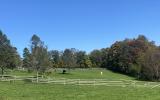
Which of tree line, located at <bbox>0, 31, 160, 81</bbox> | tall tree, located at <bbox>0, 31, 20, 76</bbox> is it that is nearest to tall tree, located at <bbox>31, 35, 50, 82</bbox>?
tree line, located at <bbox>0, 31, 160, 81</bbox>

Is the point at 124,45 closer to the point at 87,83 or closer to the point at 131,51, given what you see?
the point at 131,51

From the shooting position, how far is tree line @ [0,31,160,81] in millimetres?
86562

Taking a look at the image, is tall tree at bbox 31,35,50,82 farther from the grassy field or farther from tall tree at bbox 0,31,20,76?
the grassy field

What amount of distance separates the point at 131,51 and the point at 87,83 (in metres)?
79.3

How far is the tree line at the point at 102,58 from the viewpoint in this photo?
86.6m

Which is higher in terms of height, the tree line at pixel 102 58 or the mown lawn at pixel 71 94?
the tree line at pixel 102 58

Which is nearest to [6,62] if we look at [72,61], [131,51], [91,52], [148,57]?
[148,57]

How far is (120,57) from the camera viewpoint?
13775cm

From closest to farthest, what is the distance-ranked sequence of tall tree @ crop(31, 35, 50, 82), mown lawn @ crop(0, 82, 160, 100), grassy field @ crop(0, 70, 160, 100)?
1. mown lawn @ crop(0, 82, 160, 100)
2. grassy field @ crop(0, 70, 160, 100)
3. tall tree @ crop(31, 35, 50, 82)

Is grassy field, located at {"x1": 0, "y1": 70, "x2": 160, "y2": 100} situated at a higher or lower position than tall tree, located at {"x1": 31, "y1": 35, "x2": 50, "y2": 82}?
lower

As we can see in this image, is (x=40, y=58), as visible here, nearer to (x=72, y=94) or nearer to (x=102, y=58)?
(x=72, y=94)

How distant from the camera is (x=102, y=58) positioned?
564 feet

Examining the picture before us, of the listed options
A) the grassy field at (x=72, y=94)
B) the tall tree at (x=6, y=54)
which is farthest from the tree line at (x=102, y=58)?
the grassy field at (x=72, y=94)

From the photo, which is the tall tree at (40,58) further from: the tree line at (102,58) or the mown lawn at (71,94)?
the mown lawn at (71,94)
